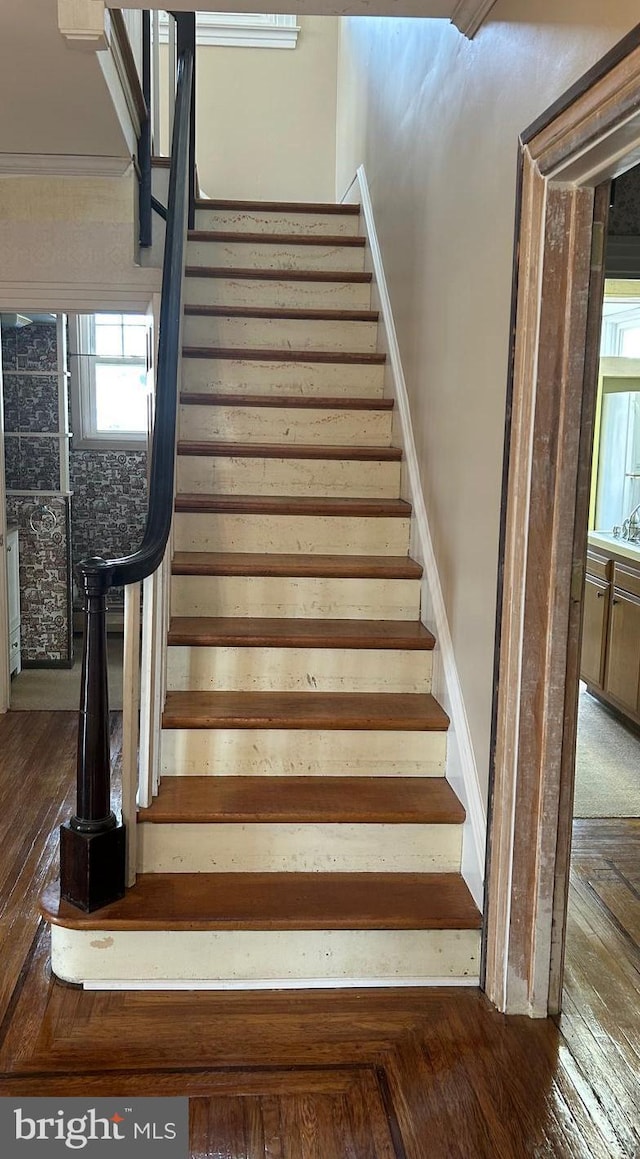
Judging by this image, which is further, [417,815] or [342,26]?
[342,26]

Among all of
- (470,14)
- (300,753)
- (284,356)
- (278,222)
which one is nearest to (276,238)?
(278,222)

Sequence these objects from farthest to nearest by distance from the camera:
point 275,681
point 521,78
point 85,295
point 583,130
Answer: point 85,295, point 275,681, point 521,78, point 583,130

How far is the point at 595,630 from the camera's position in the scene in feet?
15.2

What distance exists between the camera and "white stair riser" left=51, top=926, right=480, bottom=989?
218cm

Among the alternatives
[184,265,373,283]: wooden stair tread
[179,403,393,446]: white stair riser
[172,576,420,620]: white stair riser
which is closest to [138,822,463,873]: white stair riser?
[172,576,420,620]: white stair riser

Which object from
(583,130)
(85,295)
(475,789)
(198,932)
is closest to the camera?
(583,130)

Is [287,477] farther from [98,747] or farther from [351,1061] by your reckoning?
[351,1061]

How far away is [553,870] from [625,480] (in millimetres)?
3581

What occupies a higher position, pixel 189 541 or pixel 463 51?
pixel 463 51

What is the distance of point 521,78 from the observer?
2014 mm

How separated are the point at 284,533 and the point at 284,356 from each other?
Result: 89 cm

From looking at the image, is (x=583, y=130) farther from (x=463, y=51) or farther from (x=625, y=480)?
(x=625, y=480)

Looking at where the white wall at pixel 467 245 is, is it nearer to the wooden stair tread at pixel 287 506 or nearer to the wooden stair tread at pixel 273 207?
the wooden stair tread at pixel 287 506

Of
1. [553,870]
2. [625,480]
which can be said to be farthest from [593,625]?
[553,870]
